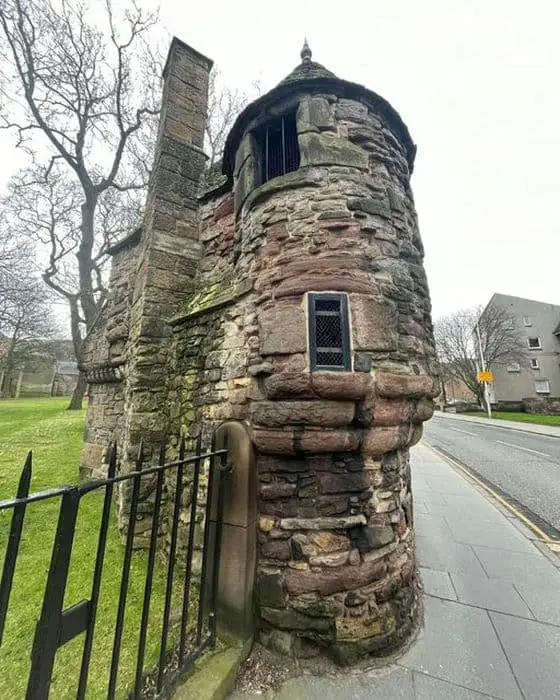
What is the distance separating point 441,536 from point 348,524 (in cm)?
363

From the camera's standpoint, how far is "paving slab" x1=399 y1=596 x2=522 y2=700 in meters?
2.56

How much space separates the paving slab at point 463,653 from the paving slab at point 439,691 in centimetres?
5

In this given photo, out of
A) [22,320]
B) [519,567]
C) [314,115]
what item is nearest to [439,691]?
[519,567]

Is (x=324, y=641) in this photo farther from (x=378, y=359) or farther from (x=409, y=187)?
(x=409, y=187)

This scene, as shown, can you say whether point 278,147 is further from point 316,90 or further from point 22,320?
point 22,320

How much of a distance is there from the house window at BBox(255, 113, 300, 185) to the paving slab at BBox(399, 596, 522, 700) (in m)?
5.37

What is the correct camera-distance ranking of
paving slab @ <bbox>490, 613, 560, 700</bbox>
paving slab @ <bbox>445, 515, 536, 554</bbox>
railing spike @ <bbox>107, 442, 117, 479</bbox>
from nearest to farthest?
railing spike @ <bbox>107, 442, 117, 479</bbox> → paving slab @ <bbox>490, 613, 560, 700</bbox> → paving slab @ <bbox>445, 515, 536, 554</bbox>

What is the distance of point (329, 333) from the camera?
3.23 metres

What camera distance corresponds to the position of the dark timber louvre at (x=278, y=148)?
4.18 m

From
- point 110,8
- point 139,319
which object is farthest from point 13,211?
point 139,319

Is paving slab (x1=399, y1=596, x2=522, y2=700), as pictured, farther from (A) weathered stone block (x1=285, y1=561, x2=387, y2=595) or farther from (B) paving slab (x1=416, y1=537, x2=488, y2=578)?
(B) paving slab (x1=416, y1=537, x2=488, y2=578)

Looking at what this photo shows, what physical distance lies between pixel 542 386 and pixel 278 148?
40.9 metres

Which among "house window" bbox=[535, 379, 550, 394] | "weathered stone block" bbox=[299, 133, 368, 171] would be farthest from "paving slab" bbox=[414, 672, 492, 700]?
Answer: "house window" bbox=[535, 379, 550, 394]

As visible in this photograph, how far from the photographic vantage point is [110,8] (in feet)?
35.4
